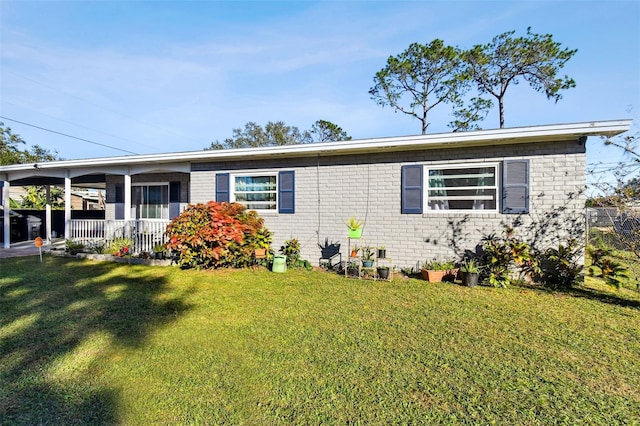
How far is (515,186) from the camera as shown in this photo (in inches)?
241

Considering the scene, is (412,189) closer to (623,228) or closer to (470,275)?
(470,275)

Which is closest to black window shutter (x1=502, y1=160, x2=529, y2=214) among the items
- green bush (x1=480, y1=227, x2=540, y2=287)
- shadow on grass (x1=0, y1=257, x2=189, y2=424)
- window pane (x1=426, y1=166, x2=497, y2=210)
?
window pane (x1=426, y1=166, x2=497, y2=210)

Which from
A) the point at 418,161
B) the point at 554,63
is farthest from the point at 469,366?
the point at 554,63

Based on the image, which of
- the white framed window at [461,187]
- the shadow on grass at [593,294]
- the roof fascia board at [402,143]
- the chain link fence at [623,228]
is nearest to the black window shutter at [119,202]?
the roof fascia board at [402,143]

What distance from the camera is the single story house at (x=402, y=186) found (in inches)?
233

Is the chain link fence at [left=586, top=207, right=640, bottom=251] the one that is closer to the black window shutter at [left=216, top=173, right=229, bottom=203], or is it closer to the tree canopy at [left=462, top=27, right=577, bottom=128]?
the black window shutter at [left=216, top=173, right=229, bottom=203]

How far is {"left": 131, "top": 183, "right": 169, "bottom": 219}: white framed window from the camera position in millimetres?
10480

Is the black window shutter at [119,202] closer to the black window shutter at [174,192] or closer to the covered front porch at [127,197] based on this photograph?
the covered front porch at [127,197]

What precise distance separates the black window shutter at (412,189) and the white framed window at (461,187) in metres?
0.17

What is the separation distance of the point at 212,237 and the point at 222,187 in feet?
7.22

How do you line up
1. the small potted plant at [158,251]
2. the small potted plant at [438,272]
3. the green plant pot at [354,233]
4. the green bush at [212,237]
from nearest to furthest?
the small potted plant at [438,272], the green plant pot at [354,233], the green bush at [212,237], the small potted plant at [158,251]

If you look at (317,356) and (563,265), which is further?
(563,265)

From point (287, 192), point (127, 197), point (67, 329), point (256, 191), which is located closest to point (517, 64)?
point (287, 192)

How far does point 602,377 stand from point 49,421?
14.1 ft
